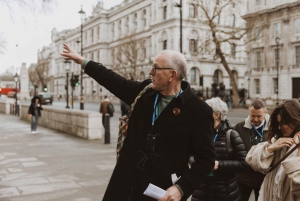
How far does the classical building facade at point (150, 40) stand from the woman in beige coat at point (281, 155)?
36426 millimetres

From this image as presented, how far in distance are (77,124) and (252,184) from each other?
35.0 feet

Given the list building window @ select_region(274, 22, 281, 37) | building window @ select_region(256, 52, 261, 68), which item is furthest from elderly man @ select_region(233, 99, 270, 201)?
building window @ select_region(256, 52, 261, 68)

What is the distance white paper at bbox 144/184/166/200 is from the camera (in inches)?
93.4

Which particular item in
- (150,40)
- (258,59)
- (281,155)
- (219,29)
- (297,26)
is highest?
(219,29)

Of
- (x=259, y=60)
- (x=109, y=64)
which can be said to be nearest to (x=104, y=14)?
(x=109, y=64)

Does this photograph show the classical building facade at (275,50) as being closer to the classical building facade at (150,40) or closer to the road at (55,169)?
the classical building facade at (150,40)

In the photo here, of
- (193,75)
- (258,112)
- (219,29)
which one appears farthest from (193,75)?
(258,112)

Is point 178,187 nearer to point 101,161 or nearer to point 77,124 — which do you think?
point 101,161

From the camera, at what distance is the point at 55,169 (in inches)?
316

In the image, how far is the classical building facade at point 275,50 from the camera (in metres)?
41.3

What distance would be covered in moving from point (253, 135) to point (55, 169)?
502 cm

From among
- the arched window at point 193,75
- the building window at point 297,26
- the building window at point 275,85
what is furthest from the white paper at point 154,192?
the arched window at point 193,75

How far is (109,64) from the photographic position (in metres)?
79.7

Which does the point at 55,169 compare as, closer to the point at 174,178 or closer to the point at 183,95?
the point at 174,178
